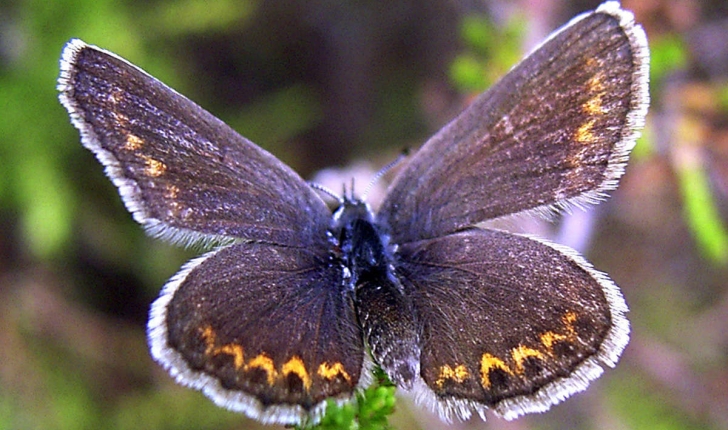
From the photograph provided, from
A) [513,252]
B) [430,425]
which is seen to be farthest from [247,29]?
[513,252]

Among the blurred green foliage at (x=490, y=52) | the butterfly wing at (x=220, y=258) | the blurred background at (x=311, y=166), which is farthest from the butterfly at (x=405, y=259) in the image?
the blurred background at (x=311, y=166)

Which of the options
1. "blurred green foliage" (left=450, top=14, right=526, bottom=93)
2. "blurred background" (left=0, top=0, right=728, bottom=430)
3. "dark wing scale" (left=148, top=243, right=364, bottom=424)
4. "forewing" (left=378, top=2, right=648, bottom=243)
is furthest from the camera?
"blurred background" (left=0, top=0, right=728, bottom=430)

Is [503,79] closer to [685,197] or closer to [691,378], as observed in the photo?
[685,197]

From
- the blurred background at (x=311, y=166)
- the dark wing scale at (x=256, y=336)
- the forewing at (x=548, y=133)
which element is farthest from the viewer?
the blurred background at (x=311, y=166)

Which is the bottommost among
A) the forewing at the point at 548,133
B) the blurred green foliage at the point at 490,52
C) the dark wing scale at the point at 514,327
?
the dark wing scale at the point at 514,327

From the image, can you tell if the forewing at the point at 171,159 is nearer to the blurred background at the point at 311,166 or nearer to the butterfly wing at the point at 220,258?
the butterfly wing at the point at 220,258

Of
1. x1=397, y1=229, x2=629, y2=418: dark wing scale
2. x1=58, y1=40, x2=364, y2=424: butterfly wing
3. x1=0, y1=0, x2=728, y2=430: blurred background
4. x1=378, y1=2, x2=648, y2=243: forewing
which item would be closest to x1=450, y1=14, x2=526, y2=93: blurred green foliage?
x1=0, y1=0, x2=728, y2=430: blurred background

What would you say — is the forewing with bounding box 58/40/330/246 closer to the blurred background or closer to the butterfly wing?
the butterfly wing

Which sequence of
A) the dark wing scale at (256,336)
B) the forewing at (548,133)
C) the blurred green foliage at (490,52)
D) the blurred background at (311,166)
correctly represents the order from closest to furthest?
the dark wing scale at (256,336), the forewing at (548,133), the blurred green foliage at (490,52), the blurred background at (311,166)
